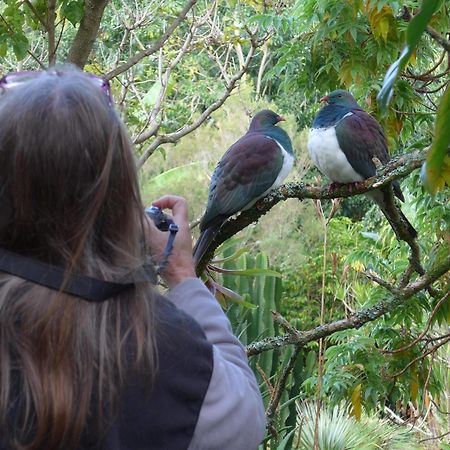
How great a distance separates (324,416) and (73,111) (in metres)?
4.57

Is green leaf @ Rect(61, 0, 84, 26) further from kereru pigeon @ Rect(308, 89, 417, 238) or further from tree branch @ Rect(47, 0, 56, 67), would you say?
kereru pigeon @ Rect(308, 89, 417, 238)

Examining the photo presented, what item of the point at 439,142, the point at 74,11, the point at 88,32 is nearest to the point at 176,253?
the point at 439,142

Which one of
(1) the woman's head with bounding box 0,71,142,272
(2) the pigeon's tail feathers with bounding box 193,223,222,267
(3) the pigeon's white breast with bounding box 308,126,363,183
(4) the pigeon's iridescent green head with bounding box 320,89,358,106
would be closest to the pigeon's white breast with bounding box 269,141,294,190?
(3) the pigeon's white breast with bounding box 308,126,363,183

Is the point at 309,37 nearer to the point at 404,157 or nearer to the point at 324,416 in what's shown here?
the point at 404,157

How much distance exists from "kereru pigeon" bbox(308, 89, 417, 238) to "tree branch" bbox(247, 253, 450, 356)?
1.51ft

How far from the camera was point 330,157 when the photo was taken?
2783 millimetres

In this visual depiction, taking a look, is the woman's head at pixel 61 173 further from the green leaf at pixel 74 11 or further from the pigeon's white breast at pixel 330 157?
the pigeon's white breast at pixel 330 157

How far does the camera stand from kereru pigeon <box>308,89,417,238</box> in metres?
2.64

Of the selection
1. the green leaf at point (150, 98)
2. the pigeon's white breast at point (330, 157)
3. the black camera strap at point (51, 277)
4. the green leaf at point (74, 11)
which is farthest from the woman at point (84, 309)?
the green leaf at point (150, 98)

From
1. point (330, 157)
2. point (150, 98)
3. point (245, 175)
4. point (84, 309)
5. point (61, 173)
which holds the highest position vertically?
point (61, 173)

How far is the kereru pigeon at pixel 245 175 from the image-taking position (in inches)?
108

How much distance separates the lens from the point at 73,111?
78cm

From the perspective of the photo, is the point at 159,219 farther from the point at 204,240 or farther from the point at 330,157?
the point at 330,157

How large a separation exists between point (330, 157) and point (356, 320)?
0.86 m
